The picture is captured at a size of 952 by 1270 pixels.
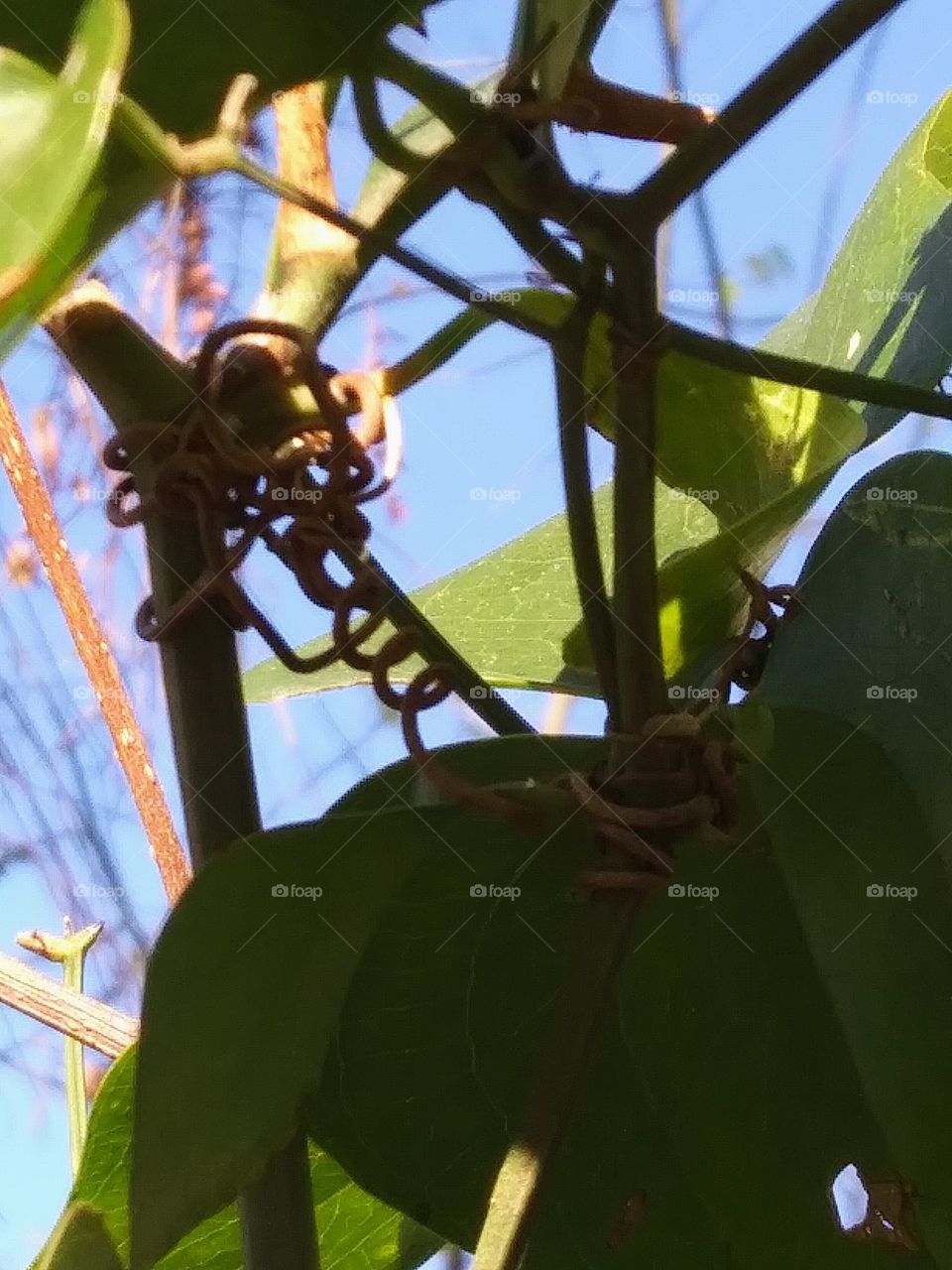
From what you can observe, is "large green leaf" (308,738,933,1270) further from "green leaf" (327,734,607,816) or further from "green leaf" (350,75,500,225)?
"green leaf" (350,75,500,225)

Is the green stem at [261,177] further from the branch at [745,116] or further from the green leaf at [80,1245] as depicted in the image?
the green leaf at [80,1245]

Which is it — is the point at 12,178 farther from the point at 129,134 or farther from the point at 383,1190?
the point at 383,1190

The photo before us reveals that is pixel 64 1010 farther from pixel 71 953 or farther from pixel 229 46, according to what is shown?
pixel 229 46

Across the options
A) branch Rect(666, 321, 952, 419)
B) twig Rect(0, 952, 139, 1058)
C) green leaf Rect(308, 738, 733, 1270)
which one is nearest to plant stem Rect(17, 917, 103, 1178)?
twig Rect(0, 952, 139, 1058)

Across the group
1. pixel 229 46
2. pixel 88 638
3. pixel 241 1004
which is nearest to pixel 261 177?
pixel 229 46

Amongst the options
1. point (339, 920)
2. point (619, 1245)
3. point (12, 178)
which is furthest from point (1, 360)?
point (619, 1245)

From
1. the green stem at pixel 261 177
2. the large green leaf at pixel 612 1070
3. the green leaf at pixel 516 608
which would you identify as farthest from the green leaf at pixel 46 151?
the green leaf at pixel 516 608
